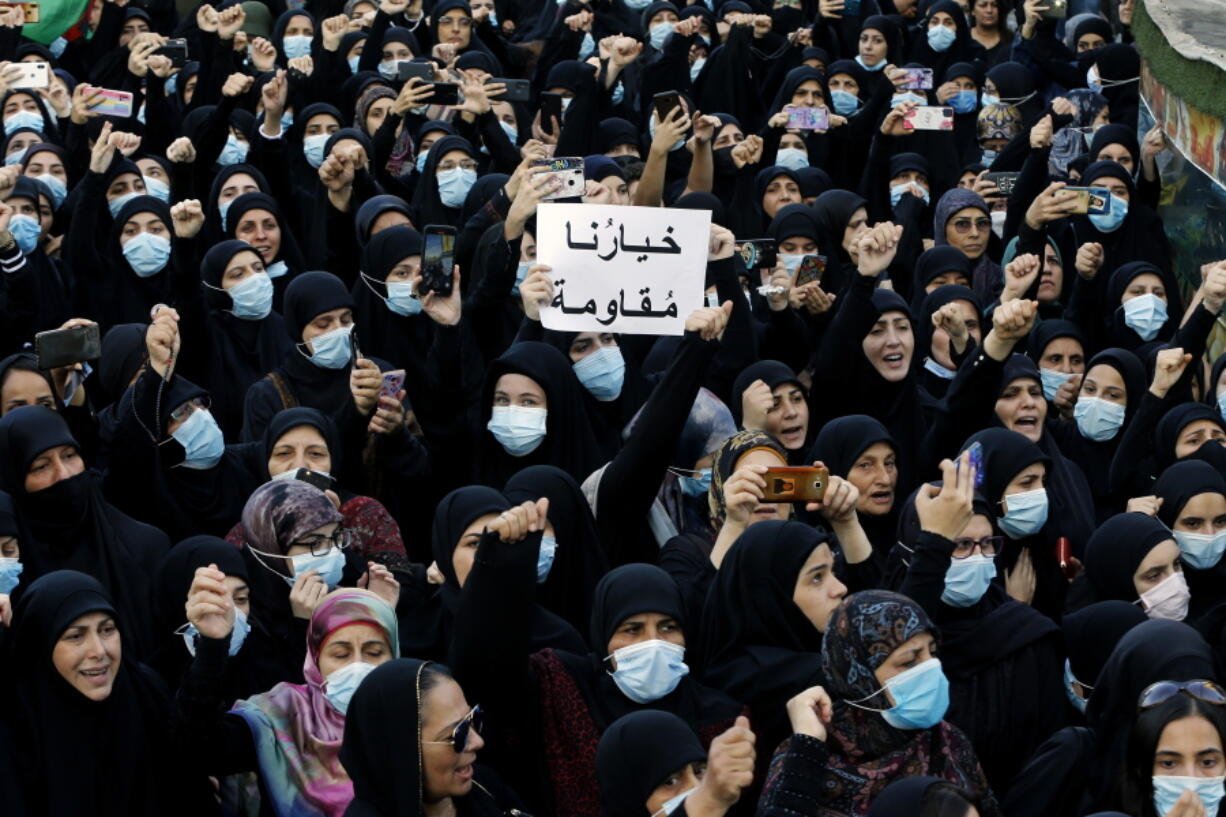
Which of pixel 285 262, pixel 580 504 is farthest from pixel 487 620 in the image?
pixel 285 262

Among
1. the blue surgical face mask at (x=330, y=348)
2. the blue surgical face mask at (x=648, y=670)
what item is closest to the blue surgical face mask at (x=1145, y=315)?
the blue surgical face mask at (x=330, y=348)

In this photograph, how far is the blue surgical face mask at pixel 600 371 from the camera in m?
6.03

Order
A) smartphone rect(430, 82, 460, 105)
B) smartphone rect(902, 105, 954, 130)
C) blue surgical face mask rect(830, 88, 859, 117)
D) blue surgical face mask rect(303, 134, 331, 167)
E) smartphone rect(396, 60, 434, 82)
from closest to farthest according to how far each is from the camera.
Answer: smartphone rect(430, 82, 460, 105) < smartphone rect(396, 60, 434, 82) < blue surgical face mask rect(303, 134, 331, 167) < smartphone rect(902, 105, 954, 130) < blue surgical face mask rect(830, 88, 859, 117)

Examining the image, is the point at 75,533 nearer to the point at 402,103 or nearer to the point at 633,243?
the point at 633,243

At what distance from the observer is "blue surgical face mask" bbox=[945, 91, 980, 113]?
34.3 ft

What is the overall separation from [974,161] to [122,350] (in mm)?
5541

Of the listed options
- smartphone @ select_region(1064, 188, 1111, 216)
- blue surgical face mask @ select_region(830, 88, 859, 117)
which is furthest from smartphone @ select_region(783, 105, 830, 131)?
smartphone @ select_region(1064, 188, 1111, 216)

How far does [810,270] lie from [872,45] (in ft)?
13.4

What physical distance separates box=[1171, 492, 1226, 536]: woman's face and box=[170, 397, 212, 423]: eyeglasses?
9.37ft

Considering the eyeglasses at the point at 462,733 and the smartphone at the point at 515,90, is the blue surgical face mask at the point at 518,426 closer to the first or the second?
the eyeglasses at the point at 462,733

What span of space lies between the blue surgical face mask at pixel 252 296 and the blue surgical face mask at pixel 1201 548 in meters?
3.16

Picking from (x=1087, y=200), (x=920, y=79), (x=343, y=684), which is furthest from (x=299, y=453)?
(x=920, y=79)

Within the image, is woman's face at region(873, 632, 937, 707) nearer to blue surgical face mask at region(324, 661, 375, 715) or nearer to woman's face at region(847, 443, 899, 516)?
blue surgical face mask at region(324, 661, 375, 715)

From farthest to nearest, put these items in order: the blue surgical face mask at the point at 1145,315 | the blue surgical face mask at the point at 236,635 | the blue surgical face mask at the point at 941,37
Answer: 1. the blue surgical face mask at the point at 941,37
2. the blue surgical face mask at the point at 1145,315
3. the blue surgical face mask at the point at 236,635
